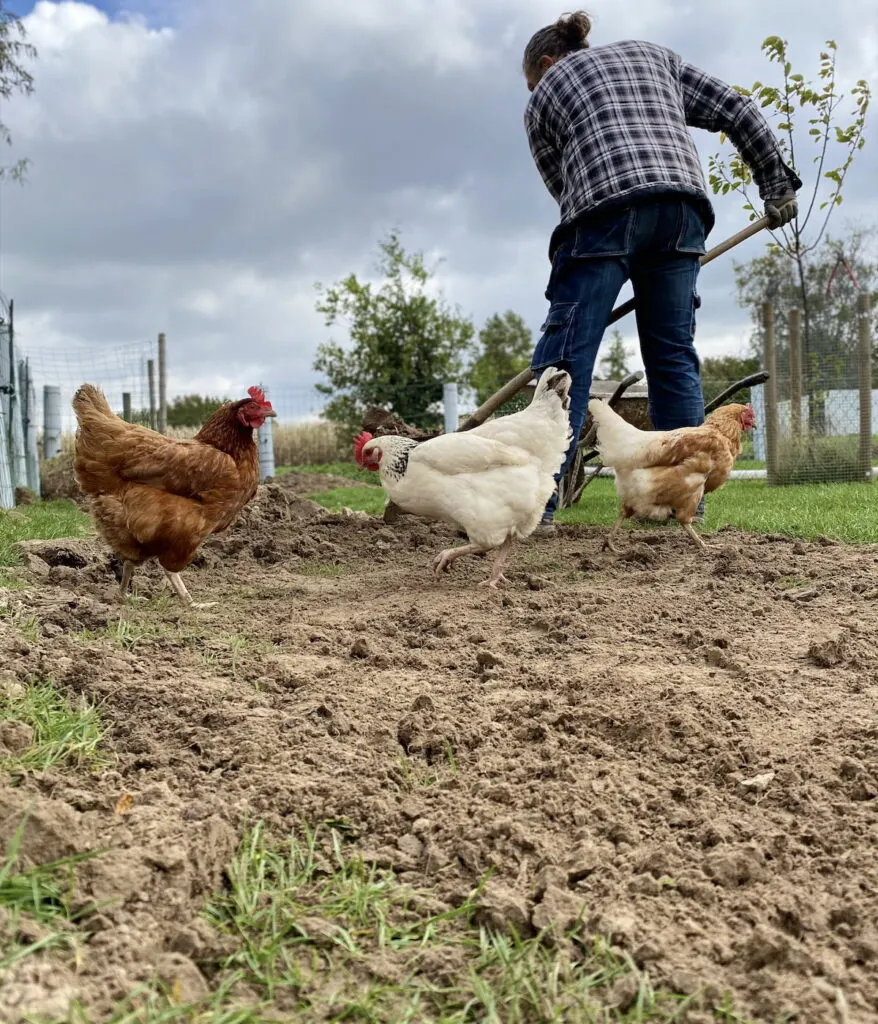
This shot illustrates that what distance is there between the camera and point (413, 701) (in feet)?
7.08

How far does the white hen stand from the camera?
391cm

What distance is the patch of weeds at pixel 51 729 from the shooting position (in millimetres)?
1716

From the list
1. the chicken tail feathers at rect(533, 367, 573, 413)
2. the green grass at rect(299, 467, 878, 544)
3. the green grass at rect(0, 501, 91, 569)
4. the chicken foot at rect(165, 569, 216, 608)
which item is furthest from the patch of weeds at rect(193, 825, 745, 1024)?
the green grass at rect(299, 467, 878, 544)

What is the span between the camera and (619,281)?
4.53 meters

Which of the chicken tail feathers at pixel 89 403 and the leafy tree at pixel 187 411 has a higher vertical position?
the leafy tree at pixel 187 411

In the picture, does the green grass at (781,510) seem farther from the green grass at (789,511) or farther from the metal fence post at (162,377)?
the metal fence post at (162,377)

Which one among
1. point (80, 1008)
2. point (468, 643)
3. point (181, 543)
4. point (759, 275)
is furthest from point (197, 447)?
point (759, 275)

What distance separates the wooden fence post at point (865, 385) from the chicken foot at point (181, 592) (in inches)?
341

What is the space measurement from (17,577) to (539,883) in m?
3.22

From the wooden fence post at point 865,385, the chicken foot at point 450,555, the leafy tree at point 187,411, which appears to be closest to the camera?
the chicken foot at point 450,555

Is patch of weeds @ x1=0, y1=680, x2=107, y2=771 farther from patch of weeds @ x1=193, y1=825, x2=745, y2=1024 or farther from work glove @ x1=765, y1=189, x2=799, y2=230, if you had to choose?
work glove @ x1=765, y1=189, x2=799, y2=230

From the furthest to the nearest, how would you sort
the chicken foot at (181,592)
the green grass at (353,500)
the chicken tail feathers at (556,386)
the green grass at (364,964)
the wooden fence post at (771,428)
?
the wooden fence post at (771,428)
the green grass at (353,500)
the chicken tail feathers at (556,386)
the chicken foot at (181,592)
the green grass at (364,964)

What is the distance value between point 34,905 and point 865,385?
1101cm

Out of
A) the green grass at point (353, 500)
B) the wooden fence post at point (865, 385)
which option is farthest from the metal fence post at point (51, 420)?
the wooden fence post at point (865, 385)
